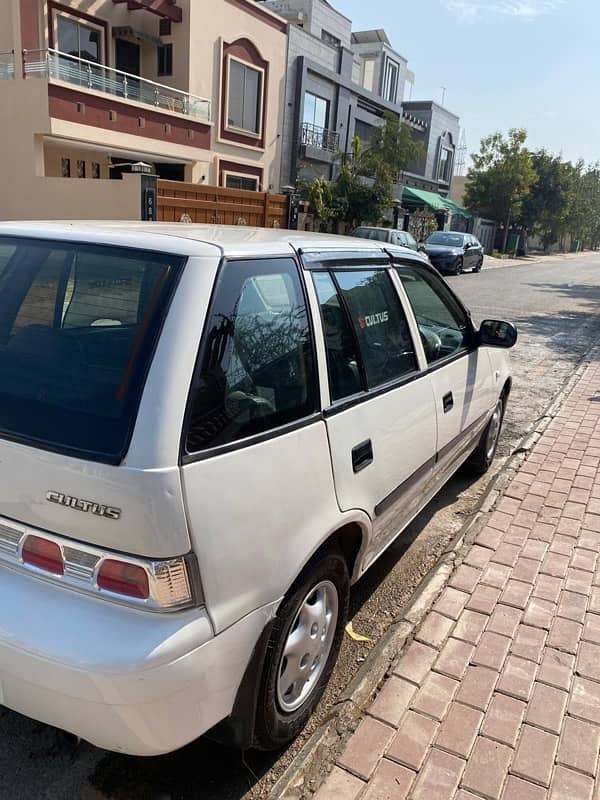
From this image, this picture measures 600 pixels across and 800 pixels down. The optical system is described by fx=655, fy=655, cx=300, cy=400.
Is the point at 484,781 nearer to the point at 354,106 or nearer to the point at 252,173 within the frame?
the point at 252,173

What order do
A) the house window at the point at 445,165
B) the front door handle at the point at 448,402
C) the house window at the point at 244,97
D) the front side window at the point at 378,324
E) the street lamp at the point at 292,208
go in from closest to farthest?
the front side window at the point at 378,324 → the front door handle at the point at 448,402 → the street lamp at the point at 292,208 → the house window at the point at 244,97 → the house window at the point at 445,165

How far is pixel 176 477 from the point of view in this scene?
1753 mm

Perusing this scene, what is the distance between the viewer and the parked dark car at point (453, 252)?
23.9 metres

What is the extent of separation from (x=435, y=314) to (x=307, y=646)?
7.56 feet

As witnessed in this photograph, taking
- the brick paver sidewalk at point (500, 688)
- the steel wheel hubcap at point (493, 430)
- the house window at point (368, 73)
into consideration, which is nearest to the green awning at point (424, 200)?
the house window at point (368, 73)

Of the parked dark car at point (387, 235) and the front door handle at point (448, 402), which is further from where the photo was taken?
the parked dark car at point (387, 235)

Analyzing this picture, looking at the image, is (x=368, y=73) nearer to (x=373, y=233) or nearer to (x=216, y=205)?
(x=373, y=233)

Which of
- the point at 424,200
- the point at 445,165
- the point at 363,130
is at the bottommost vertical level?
the point at 424,200

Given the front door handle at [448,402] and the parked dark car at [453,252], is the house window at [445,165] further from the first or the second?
the front door handle at [448,402]

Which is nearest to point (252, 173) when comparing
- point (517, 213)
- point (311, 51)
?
point (311, 51)

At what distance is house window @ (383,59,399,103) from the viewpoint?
A: 1590 inches

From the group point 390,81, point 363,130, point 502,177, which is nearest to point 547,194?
point 502,177

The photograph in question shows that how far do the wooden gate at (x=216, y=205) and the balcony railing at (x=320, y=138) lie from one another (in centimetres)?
960

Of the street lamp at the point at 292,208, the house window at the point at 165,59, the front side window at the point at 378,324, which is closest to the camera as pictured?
the front side window at the point at 378,324
